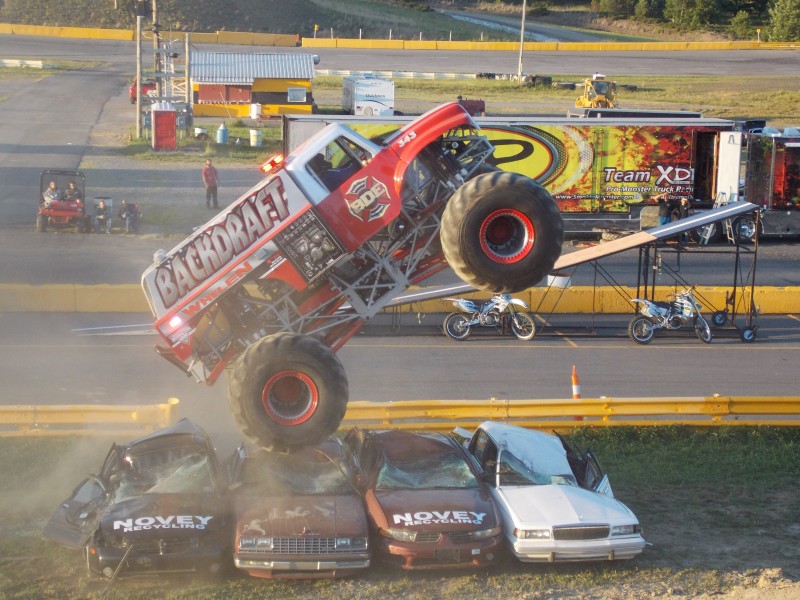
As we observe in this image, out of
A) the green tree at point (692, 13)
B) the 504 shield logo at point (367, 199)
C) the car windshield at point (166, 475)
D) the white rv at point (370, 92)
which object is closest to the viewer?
the 504 shield logo at point (367, 199)

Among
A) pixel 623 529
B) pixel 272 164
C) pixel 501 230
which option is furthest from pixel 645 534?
pixel 272 164

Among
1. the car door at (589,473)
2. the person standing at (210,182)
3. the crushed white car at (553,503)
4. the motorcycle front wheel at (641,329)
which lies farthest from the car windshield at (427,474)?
the person standing at (210,182)

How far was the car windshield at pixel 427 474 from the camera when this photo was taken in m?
10.4

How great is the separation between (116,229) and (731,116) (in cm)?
3309

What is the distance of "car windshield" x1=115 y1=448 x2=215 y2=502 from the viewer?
32.8 feet

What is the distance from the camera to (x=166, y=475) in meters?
10.2

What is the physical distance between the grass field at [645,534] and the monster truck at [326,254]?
175 cm

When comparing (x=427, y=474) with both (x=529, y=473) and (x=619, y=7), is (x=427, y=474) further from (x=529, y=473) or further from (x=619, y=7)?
(x=619, y=7)

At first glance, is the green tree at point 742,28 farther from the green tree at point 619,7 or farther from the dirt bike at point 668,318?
the dirt bike at point 668,318

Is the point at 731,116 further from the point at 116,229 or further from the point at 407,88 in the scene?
the point at 116,229

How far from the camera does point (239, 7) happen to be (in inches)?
3120

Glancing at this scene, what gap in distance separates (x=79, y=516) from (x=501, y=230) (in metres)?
5.17

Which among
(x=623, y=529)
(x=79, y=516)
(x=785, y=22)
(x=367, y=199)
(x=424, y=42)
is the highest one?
(x=785, y=22)

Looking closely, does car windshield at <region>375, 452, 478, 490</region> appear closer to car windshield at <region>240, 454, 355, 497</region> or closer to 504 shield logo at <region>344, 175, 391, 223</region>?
car windshield at <region>240, 454, 355, 497</region>
